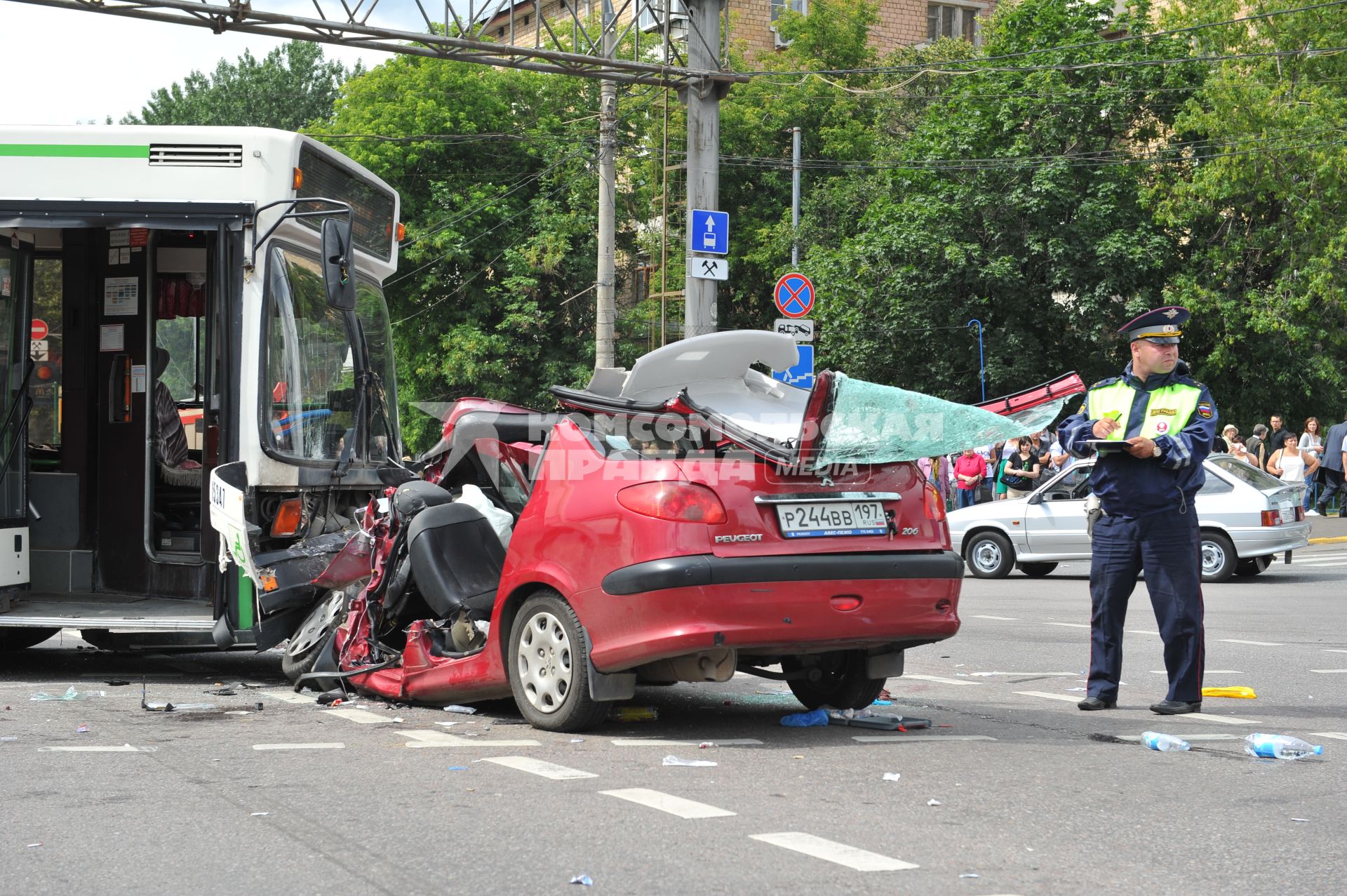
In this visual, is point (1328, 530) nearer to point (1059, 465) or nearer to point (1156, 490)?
point (1059, 465)

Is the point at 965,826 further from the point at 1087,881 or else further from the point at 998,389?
the point at 998,389


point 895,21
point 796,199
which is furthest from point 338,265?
point 895,21

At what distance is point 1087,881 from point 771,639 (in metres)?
2.28

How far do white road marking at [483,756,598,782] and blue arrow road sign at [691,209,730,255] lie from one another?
1158cm

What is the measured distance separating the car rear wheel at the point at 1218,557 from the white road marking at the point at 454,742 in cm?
1261

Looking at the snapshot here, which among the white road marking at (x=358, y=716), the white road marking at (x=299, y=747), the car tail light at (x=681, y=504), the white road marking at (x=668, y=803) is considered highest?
the car tail light at (x=681, y=504)

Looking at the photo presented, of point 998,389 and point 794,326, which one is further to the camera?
point 998,389

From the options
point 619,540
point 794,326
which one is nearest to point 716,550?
point 619,540

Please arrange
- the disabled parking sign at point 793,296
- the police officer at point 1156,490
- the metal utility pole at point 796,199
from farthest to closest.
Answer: the metal utility pole at point 796,199 < the disabled parking sign at point 793,296 < the police officer at point 1156,490

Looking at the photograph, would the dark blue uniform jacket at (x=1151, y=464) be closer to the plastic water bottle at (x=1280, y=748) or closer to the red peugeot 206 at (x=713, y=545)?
the red peugeot 206 at (x=713, y=545)

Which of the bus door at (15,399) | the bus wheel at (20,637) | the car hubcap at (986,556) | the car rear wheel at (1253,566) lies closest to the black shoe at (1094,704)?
the bus door at (15,399)

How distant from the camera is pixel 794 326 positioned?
1944 cm

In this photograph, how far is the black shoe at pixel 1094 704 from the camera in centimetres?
805

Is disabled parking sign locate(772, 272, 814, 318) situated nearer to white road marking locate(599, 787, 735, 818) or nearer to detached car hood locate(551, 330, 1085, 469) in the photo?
detached car hood locate(551, 330, 1085, 469)
